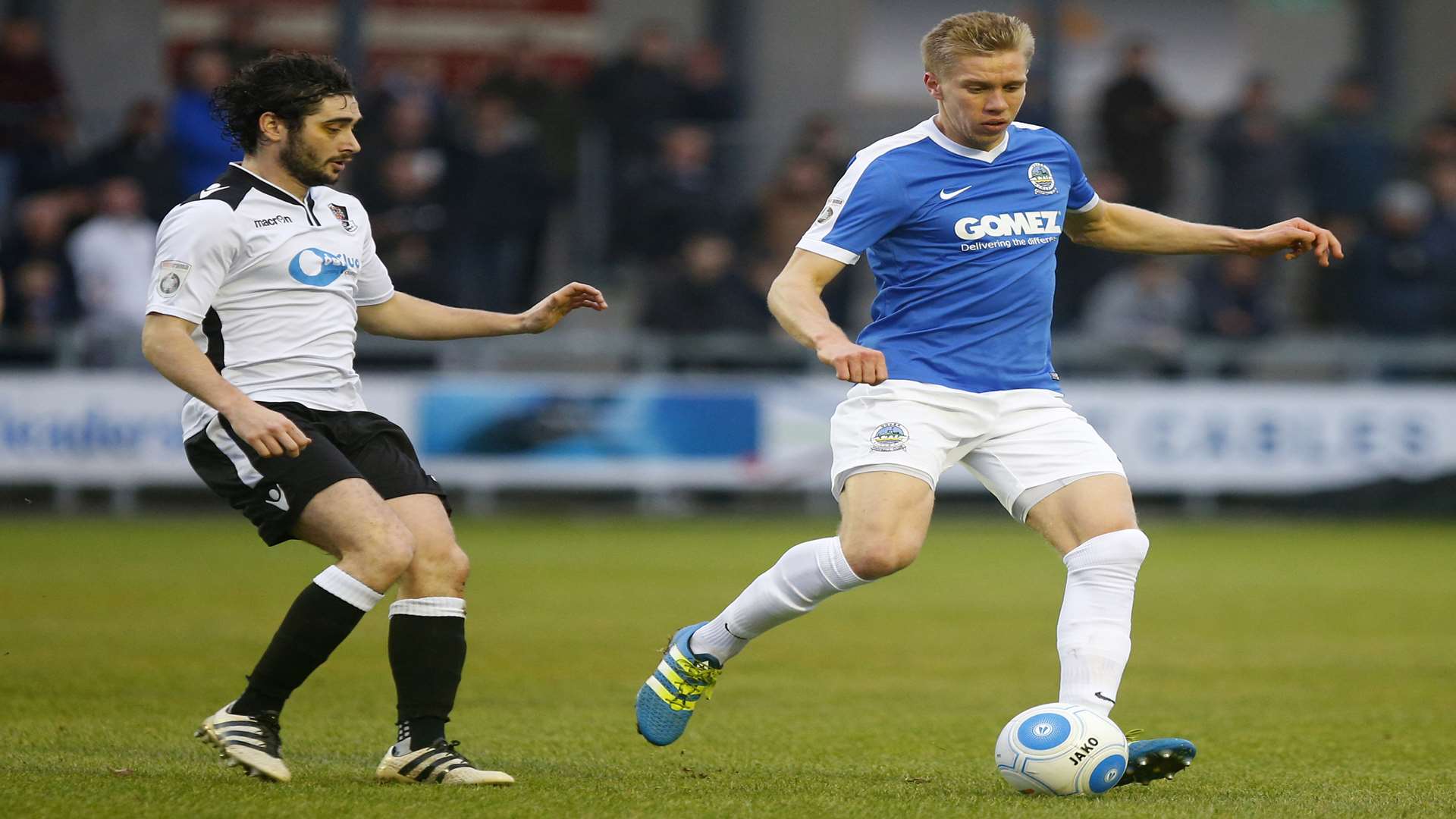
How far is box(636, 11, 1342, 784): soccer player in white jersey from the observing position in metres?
5.76

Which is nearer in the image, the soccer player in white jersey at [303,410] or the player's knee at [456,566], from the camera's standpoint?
the soccer player in white jersey at [303,410]

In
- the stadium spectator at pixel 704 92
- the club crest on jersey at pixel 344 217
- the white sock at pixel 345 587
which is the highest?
the stadium spectator at pixel 704 92

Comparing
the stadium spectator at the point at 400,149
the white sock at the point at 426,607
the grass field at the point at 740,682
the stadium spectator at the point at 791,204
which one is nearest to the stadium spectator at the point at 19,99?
the stadium spectator at the point at 400,149

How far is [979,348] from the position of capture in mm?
5984

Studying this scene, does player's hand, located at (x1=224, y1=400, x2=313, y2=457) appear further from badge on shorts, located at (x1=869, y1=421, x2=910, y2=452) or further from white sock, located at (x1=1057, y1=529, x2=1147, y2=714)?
white sock, located at (x1=1057, y1=529, x2=1147, y2=714)

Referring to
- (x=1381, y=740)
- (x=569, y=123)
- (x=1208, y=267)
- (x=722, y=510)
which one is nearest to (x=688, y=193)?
(x=569, y=123)

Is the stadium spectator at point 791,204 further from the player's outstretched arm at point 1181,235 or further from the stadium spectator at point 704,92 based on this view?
the player's outstretched arm at point 1181,235

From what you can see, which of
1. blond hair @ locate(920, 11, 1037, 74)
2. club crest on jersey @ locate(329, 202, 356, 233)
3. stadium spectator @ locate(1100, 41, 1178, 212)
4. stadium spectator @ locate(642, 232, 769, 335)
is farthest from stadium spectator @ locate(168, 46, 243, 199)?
blond hair @ locate(920, 11, 1037, 74)

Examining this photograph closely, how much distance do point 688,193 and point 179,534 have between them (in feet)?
17.6

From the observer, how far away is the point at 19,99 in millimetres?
17516

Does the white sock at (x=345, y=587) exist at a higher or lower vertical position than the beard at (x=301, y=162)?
lower

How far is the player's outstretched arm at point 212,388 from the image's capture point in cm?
530

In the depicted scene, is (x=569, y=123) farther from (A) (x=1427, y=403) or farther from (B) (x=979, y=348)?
(B) (x=979, y=348)

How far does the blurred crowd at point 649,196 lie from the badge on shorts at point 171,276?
11.0 meters
